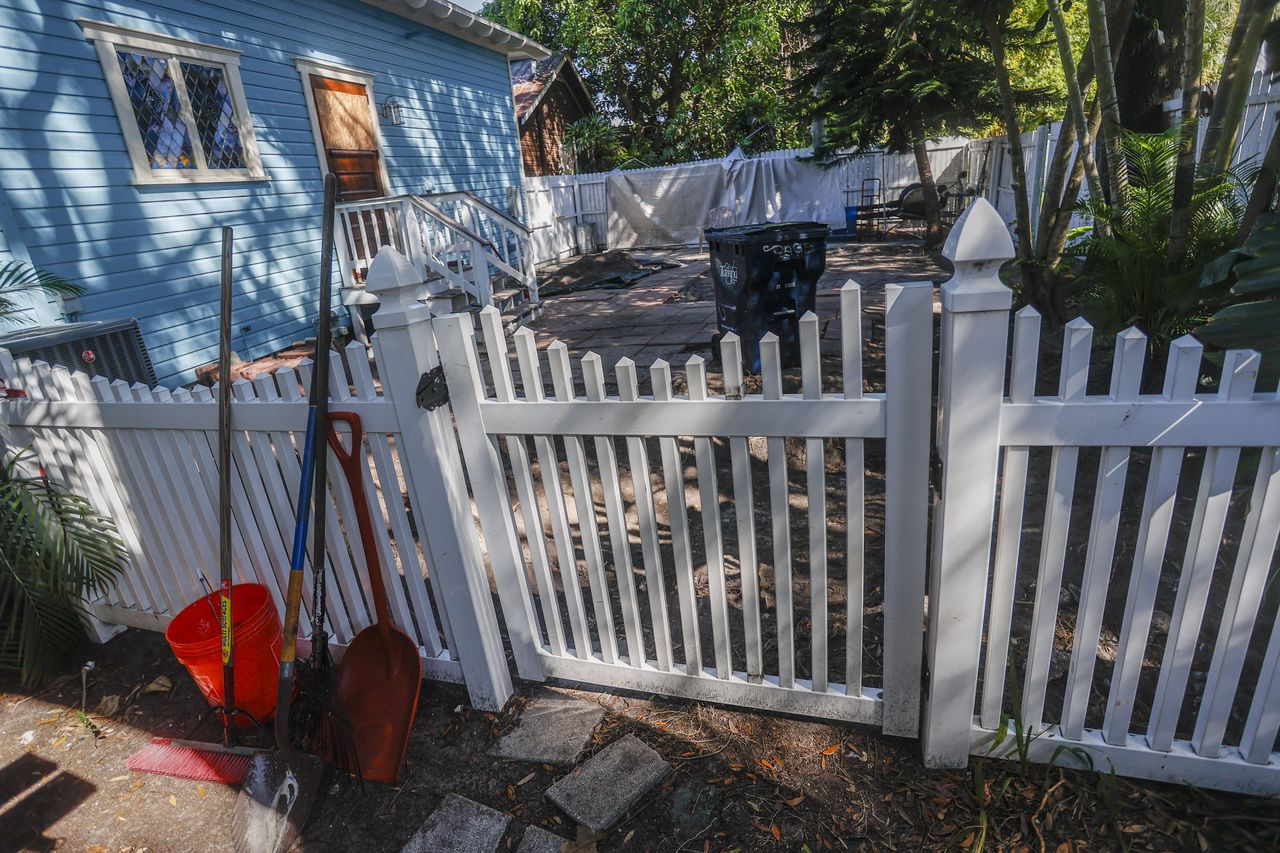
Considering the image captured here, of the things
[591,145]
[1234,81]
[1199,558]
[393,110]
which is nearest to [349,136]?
[393,110]

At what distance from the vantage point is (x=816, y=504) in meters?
1.83

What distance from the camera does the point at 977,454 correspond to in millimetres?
1622

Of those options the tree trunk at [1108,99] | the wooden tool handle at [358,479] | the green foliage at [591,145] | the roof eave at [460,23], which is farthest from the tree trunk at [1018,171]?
the green foliage at [591,145]

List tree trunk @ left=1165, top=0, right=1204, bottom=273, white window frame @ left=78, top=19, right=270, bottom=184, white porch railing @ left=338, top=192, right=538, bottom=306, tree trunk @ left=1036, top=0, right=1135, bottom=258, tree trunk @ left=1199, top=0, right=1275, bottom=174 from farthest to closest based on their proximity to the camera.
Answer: white porch railing @ left=338, top=192, right=538, bottom=306 → white window frame @ left=78, top=19, right=270, bottom=184 → tree trunk @ left=1036, top=0, right=1135, bottom=258 → tree trunk @ left=1165, top=0, right=1204, bottom=273 → tree trunk @ left=1199, top=0, right=1275, bottom=174

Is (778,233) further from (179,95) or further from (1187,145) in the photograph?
(179,95)

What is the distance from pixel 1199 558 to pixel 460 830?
80.3 inches

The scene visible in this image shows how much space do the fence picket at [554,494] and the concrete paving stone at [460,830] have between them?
573 millimetres

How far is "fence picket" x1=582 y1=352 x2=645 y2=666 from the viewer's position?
6.23 ft

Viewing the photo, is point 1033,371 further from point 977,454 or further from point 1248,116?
point 1248,116

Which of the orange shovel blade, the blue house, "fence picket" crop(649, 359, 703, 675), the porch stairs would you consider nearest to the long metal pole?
the orange shovel blade

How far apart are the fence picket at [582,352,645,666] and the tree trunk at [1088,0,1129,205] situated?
10.8ft

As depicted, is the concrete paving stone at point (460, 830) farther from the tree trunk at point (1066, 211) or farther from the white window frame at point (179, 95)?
the white window frame at point (179, 95)

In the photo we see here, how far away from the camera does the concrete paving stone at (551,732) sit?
215 cm

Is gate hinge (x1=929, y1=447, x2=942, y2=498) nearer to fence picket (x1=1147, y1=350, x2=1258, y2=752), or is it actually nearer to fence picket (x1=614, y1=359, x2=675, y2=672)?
fence picket (x1=1147, y1=350, x2=1258, y2=752)
